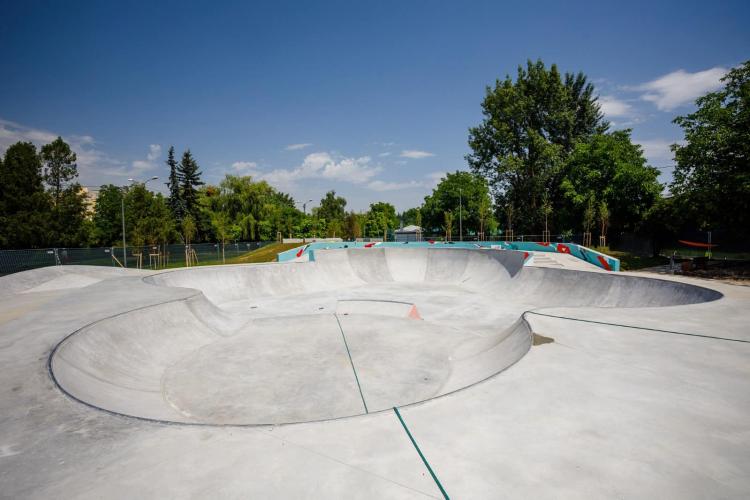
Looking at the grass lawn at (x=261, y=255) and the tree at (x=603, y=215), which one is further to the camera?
the grass lawn at (x=261, y=255)

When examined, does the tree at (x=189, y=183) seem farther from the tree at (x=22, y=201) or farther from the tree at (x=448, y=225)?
the tree at (x=448, y=225)

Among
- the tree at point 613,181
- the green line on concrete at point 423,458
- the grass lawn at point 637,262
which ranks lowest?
the grass lawn at point 637,262

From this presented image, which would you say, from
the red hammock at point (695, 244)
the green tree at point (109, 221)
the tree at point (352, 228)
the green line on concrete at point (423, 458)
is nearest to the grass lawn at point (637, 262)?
A: the red hammock at point (695, 244)

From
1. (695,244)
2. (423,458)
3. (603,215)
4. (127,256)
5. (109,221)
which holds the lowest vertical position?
(423,458)

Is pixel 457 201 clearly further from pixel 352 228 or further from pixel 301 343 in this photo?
pixel 301 343

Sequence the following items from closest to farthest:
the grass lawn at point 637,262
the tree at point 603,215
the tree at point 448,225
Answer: the grass lawn at point 637,262 < the tree at point 603,215 < the tree at point 448,225

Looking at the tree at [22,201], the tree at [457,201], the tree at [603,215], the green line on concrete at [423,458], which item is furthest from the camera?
the tree at [457,201]

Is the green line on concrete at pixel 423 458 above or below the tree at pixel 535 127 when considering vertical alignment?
below

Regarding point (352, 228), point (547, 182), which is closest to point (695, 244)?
point (547, 182)

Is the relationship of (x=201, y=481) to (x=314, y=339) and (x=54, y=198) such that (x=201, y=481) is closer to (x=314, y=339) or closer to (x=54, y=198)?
(x=314, y=339)

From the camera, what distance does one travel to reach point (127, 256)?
86.9ft

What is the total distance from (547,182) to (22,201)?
186 feet

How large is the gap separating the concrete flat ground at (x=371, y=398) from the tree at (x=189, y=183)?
51.5 meters

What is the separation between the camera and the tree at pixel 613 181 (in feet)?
109
